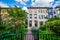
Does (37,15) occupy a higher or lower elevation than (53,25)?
higher

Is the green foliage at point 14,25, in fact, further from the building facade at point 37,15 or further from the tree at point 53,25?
the tree at point 53,25

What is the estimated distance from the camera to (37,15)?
238cm

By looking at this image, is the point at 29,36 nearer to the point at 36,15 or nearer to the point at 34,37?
the point at 34,37

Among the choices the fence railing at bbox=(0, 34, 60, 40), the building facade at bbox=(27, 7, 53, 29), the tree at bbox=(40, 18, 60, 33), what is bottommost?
the fence railing at bbox=(0, 34, 60, 40)

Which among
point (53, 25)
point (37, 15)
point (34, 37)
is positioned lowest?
point (34, 37)

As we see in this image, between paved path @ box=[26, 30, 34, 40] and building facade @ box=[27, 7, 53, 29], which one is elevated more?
building facade @ box=[27, 7, 53, 29]

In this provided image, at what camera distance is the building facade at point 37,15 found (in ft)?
7.75

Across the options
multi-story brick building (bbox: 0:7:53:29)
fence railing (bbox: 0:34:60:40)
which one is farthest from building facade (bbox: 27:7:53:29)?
fence railing (bbox: 0:34:60:40)

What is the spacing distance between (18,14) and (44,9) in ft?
1.32

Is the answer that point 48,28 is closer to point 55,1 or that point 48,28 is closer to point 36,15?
point 36,15

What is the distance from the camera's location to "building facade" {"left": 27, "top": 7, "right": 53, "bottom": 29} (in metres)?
2.36

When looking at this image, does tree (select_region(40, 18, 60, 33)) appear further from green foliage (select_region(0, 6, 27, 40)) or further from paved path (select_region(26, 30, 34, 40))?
green foliage (select_region(0, 6, 27, 40))

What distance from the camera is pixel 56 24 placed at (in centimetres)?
238

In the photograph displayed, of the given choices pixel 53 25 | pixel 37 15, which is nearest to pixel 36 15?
pixel 37 15
